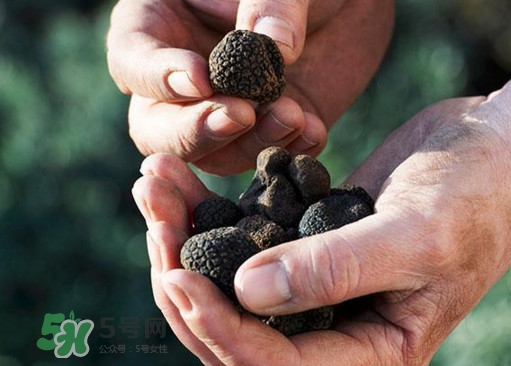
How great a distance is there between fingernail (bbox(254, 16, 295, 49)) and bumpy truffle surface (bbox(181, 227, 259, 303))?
59 cm

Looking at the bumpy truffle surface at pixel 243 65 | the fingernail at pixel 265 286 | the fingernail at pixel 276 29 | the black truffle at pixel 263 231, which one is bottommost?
the black truffle at pixel 263 231

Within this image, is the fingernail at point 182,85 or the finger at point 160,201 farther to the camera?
the fingernail at point 182,85

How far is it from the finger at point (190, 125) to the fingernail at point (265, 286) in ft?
1.89

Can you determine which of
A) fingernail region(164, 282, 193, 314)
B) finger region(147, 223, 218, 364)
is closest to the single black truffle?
finger region(147, 223, 218, 364)

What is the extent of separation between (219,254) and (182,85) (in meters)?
0.54

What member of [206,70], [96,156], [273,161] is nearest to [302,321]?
[273,161]

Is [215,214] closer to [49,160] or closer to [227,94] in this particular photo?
[227,94]

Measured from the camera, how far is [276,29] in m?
2.09

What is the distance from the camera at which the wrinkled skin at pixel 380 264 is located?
1.53 meters

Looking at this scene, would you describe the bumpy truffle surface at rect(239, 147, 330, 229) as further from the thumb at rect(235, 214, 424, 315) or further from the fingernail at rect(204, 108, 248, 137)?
the thumb at rect(235, 214, 424, 315)

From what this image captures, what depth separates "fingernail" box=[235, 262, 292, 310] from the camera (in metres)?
1.51

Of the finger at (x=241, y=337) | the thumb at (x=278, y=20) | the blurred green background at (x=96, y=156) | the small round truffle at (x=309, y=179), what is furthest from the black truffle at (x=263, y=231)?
the blurred green background at (x=96, y=156)

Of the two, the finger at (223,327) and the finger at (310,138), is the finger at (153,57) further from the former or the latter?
the finger at (223,327)

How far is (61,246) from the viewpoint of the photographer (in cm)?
356
